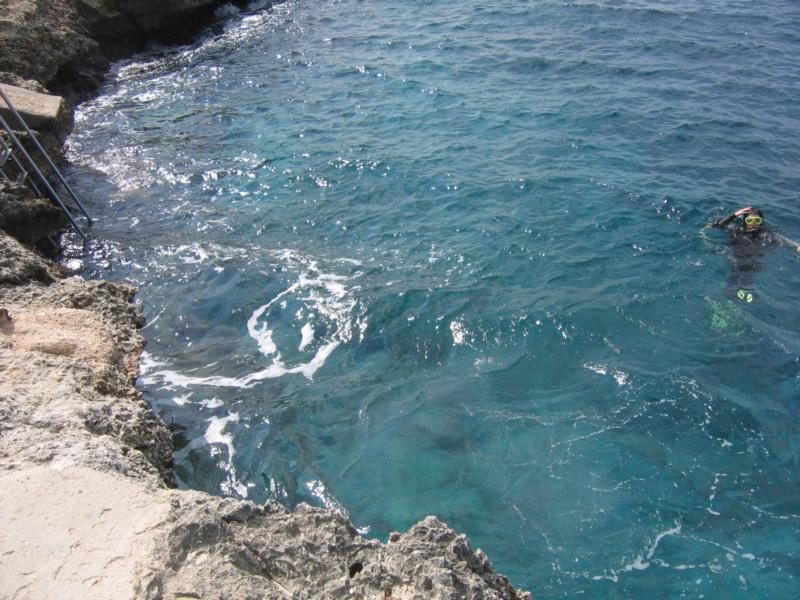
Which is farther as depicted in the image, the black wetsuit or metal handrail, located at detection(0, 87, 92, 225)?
the black wetsuit

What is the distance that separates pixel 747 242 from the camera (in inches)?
489

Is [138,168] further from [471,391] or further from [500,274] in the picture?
[471,391]

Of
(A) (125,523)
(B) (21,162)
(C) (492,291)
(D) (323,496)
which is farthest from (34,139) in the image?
(A) (125,523)

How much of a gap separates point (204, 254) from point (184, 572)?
9.45m

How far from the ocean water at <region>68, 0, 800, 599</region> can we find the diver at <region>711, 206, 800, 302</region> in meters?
0.20

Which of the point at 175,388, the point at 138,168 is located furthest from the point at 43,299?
the point at 138,168

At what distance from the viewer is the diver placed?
11.8 meters

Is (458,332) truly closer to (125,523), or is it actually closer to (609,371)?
(609,371)

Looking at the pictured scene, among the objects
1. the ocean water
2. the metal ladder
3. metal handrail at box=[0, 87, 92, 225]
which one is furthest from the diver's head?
metal handrail at box=[0, 87, 92, 225]

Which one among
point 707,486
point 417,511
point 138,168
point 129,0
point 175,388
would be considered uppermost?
point 129,0

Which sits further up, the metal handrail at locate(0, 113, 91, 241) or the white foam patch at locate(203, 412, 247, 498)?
the metal handrail at locate(0, 113, 91, 241)

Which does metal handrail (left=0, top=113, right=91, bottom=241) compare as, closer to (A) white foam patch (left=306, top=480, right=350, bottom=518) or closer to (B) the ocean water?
(B) the ocean water

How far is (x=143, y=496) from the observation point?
459 cm

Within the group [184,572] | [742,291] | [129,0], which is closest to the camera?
[184,572]
